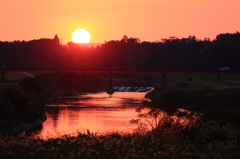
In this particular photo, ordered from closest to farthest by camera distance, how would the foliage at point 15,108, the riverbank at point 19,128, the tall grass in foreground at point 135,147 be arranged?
the tall grass in foreground at point 135,147 < the riverbank at point 19,128 < the foliage at point 15,108

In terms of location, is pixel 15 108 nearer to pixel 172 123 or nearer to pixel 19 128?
pixel 19 128

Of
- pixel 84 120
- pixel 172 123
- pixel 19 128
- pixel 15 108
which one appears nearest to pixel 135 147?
pixel 172 123

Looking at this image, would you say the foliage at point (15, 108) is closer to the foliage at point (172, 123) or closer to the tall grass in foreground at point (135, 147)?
the foliage at point (172, 123)

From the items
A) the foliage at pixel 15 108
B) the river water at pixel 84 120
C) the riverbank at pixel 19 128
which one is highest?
the foliage at pixel 15 108

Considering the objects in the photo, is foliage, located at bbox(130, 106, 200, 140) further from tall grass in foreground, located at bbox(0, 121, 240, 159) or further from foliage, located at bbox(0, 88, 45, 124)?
foliage, located at bbox(0, 88, 45, 124)

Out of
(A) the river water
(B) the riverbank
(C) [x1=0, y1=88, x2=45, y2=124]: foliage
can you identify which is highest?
(C) [x1=0, y1=88, x2=45, y2=124]: foliage

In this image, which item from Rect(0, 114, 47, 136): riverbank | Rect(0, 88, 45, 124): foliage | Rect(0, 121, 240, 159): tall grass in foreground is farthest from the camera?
Rect(0, 88, 45, 124): foliage

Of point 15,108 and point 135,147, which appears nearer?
point 135,147

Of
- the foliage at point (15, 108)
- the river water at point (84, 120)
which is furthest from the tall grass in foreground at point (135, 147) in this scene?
the foliage at point (15, 108)

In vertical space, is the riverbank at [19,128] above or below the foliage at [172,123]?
below

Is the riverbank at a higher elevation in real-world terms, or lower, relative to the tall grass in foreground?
lower

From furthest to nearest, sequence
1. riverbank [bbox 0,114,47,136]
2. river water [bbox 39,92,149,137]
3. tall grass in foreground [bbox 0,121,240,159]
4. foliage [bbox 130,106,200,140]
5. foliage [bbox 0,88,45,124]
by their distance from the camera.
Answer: river water [bbox 39,92,149,137]
foliage [bbox 0,88,45,124]
riverbank [bbox 0,114,47,136]
foliage [bbox 130,106,200,140]
tall grass in foreground [bbox 0,121,240,159]

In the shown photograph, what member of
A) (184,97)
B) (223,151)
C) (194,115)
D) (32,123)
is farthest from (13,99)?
(184,97)

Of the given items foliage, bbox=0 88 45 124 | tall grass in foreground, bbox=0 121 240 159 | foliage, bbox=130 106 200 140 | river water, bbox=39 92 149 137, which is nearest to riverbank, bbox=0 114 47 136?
foliage, bbox=0 88 45 124
